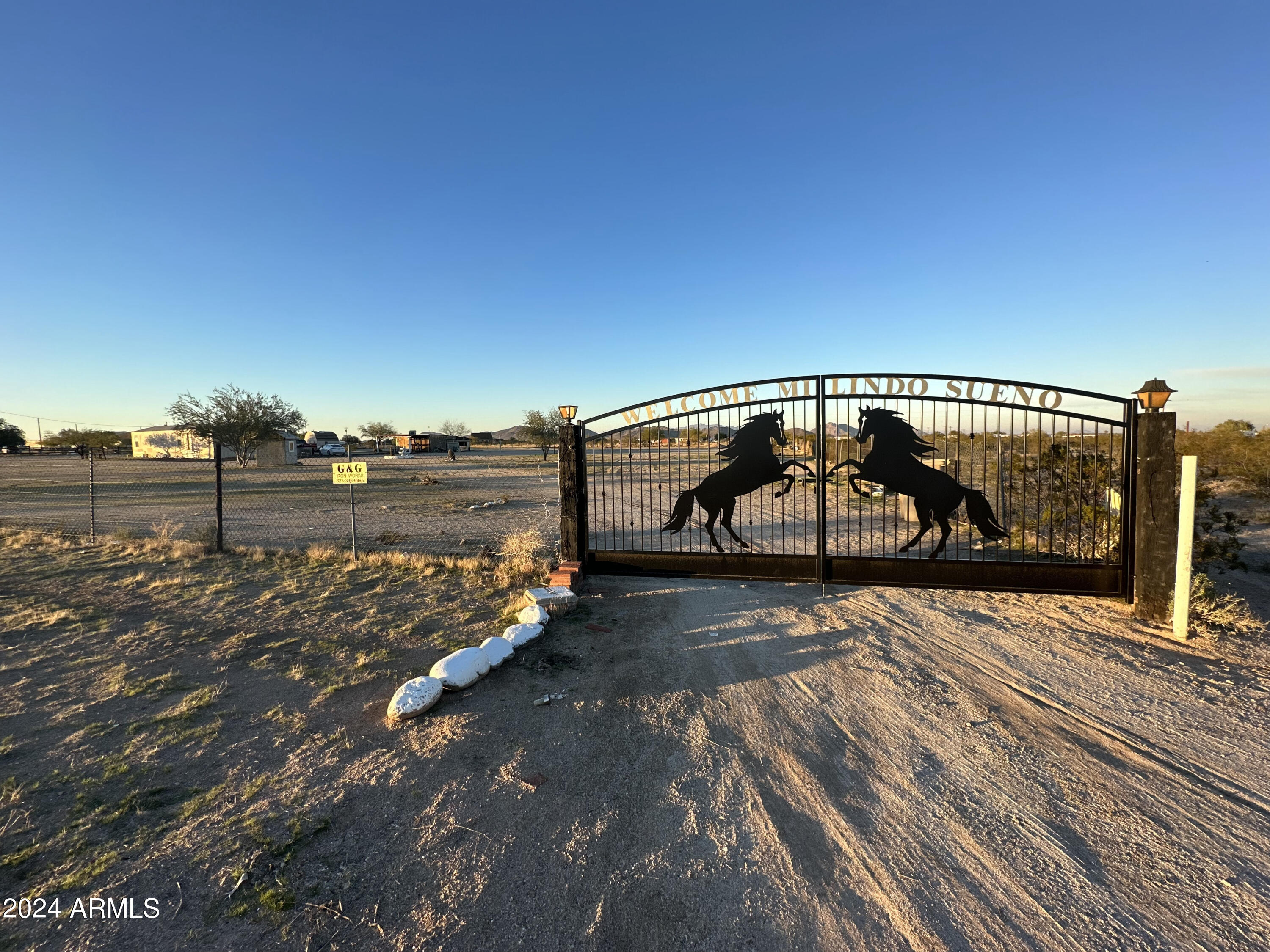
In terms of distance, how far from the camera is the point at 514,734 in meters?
3.69

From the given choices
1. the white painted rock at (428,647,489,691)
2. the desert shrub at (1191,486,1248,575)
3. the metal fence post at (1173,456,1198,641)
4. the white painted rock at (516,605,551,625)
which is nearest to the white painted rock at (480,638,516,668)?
the white painted rock at (428,647,489,691)

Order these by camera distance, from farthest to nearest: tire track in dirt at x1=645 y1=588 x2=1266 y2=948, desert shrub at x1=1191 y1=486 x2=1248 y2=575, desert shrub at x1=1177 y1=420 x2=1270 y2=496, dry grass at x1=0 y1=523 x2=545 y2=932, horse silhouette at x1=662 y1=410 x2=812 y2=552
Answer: desert shrub at x1=1177 y1=420 x2=1270 y2=496
horse silhouette at x1=662 y1=410 x2=812 y2=552
desert shrub at x1=1191 y1=486 x2=1248 y2=575
dry grass at x1=0 y1=523 x2=545 y2=932
tire track in dirt at x1=645 y1=588 x2=1266 y2=948

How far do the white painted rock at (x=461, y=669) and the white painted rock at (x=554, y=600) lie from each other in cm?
153

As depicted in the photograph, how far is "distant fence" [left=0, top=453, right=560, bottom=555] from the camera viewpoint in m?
11.2

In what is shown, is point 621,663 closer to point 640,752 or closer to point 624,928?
point 640,752

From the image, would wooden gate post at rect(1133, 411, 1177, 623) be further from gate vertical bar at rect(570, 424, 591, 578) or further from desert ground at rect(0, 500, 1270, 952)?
gate vertical bar at rect(570, 424, 591, 578)

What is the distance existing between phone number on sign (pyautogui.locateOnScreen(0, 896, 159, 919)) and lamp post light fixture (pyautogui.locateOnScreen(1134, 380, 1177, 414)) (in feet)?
28.2

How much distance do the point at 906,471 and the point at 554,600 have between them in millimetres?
4675

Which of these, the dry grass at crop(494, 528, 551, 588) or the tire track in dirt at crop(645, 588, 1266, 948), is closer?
the tire track in dirt at crop(645, 588, 1266, 948)

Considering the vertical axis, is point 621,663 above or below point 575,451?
below

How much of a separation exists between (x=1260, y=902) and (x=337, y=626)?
7.16 m

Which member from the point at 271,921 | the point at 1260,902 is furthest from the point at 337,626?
the point at 1260,902

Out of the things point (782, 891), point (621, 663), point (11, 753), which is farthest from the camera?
point (621, 663)

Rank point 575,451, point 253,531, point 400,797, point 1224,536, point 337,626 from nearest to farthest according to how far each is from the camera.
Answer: point 400,797
point 337,626
point 575,451
point 1224,536
point 253,531
